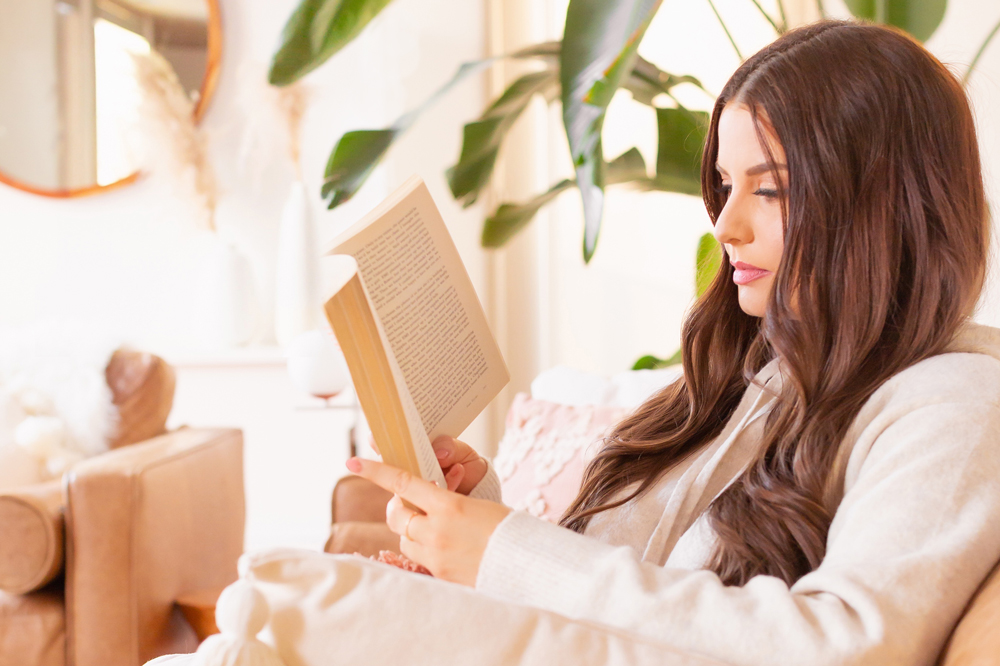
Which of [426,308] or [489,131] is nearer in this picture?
[426,308]

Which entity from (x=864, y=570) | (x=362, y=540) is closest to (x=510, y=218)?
(x=362, y=540)

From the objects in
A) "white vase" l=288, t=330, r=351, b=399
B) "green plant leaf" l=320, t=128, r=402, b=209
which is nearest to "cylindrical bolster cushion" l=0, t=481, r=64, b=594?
"white vase" l=288, t=330, r=351, b=399

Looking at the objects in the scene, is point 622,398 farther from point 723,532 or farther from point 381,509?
point 723,532

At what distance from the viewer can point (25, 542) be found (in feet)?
4.59

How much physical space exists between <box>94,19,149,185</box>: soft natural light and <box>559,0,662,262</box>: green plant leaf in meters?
1.74

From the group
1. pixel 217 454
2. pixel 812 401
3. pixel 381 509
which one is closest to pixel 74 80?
pixel 217 454

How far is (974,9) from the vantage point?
175 centimetres

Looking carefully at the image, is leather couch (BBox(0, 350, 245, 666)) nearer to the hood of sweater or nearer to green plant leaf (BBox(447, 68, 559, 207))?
A: green plant leaf (BBox(447, 68, 559, 207))

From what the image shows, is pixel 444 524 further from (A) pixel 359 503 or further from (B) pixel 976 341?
(A) pixel 359 503

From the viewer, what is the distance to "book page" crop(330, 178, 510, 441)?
65 cm

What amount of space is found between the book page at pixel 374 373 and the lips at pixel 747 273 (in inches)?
13.8

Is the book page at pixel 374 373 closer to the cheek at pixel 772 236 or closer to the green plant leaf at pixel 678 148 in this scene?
the cheek at pixel 772 236

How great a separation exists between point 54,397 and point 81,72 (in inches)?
46.9

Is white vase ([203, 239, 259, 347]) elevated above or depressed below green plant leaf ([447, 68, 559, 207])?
below
